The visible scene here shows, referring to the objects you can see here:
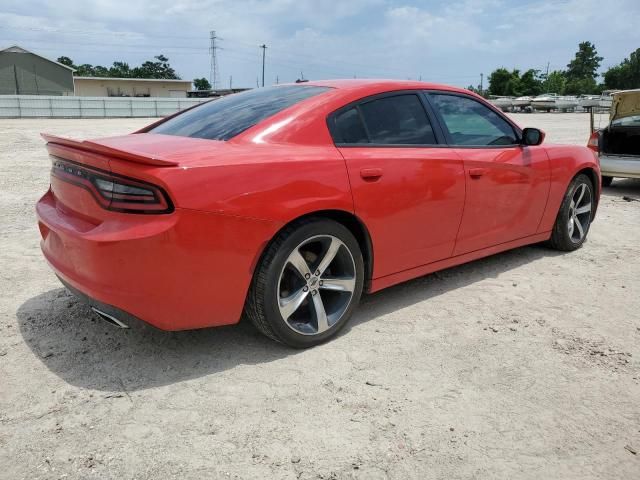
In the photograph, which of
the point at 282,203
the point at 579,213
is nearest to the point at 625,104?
the point at 579,213

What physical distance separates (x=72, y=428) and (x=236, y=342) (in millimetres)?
1054

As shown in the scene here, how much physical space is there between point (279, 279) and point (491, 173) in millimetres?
1992

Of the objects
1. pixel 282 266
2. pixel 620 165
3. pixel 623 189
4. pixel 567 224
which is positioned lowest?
pixel 623 189

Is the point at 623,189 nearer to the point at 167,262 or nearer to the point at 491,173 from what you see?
the point at 491,173

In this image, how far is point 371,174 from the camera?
10.7 feet

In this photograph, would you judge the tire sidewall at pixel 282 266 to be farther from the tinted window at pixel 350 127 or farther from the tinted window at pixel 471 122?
the tinted window at pixel 471 122

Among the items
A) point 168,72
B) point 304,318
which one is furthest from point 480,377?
point 168,72

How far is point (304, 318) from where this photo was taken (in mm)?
3256

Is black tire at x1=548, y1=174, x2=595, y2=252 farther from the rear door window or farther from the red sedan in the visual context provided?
the rear door window

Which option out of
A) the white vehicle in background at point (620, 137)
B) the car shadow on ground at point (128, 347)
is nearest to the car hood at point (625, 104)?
the white vehicle in background at point (620, 137)

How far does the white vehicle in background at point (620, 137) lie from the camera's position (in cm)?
855

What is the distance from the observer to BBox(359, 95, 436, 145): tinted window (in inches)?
136

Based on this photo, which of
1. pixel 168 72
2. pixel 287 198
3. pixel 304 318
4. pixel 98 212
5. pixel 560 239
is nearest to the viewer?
pixel 98 212

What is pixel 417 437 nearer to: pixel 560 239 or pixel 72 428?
pixel 72 428
